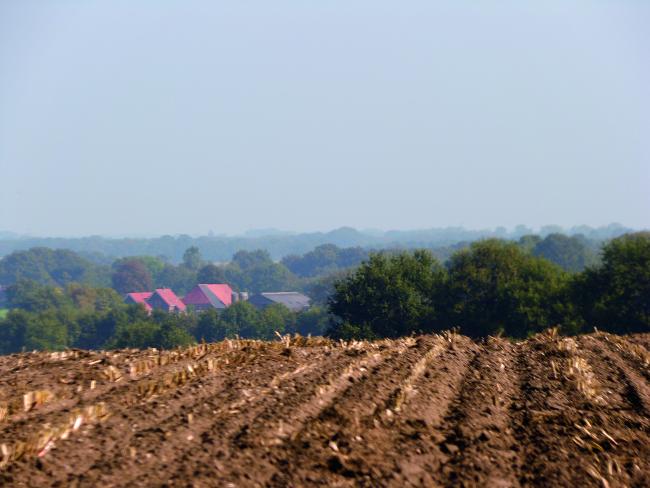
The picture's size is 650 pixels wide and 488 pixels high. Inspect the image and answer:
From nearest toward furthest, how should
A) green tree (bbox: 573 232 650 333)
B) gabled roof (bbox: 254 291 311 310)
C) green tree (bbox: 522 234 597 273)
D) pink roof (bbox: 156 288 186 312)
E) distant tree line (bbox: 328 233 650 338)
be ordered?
green tree (bbox: 573 232 650 333) → distant tree line (bbox: 328 233 650 338) → pink roof (bbox: 156 288 186 312) → gabled roof (bbox: 254 291 311 310) → green tree (bbox: 522 234 597 273)

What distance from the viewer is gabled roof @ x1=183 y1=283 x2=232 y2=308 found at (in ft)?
420

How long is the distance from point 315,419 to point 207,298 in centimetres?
12183

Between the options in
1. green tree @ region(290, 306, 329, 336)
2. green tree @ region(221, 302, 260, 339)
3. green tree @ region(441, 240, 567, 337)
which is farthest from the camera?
green tree @ region(290, 306, 329, 336)

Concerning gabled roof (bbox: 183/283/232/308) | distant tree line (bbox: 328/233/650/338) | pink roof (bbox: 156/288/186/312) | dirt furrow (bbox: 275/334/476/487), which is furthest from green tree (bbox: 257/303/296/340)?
dirt furrow (bbox: 275/334/476/487)

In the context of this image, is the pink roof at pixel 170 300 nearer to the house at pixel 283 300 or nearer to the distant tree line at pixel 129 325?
the house at pixel 283 300

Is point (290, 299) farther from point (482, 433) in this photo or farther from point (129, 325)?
point (482, 433)

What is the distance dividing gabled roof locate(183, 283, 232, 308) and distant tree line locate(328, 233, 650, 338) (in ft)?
246

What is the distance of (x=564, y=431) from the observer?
32.6 feet

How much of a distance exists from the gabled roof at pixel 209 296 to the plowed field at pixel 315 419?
111 metres

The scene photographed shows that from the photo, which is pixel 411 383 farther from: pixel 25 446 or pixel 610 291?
pixel 610 291

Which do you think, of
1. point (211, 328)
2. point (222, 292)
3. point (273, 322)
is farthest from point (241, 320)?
point (222, 292)

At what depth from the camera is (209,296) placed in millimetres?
132375

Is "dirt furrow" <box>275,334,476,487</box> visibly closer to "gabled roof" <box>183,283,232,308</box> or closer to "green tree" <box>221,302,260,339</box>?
"green tree" <box>221,302,260,339</box>

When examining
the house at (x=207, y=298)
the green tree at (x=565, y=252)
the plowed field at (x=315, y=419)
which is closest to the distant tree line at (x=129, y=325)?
the house at (x=207, y=298)
